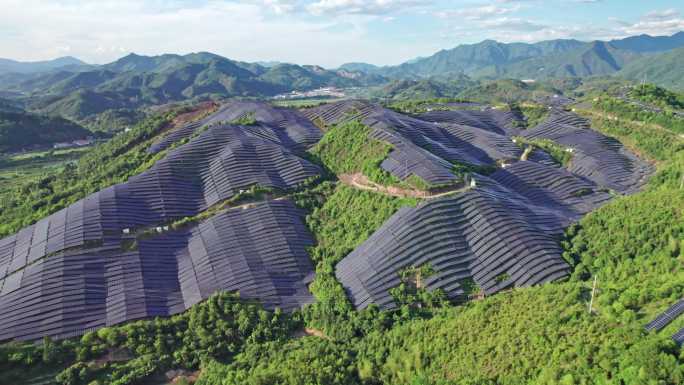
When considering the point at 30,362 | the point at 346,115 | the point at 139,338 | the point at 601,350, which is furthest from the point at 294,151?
the point at 601,350

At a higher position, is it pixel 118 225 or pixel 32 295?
pixel 118 225

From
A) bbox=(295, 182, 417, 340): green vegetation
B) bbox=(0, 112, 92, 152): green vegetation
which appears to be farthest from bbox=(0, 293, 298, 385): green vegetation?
bbox=(0, 112, 92, 152): green vegetation

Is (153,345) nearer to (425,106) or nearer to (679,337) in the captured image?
(679,337)

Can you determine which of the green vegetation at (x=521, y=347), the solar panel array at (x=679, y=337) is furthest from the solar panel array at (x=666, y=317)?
the solar panel array at (x=679, y=337)

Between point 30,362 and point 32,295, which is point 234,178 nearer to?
point 32,295

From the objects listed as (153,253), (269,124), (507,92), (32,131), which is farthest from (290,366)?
(507,92)

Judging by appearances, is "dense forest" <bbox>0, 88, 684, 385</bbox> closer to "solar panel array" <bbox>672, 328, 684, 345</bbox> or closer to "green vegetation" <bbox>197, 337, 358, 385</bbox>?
"green vegetation" <bbox>197, 337, 358, 385</bbox>
